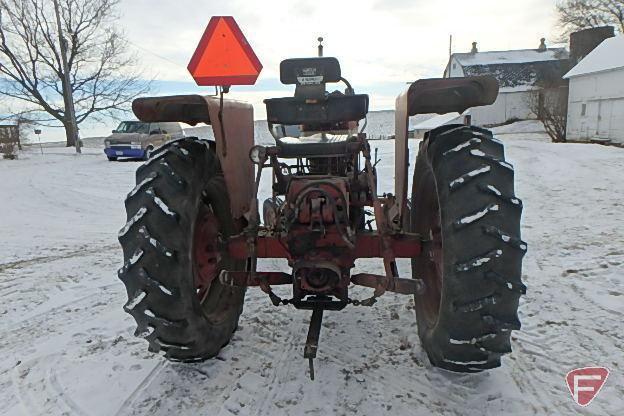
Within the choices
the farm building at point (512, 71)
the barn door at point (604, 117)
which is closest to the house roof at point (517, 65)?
the farm building at point (512, 71)

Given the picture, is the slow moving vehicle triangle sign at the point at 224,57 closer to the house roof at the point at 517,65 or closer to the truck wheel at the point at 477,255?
the truck wheel at the point at 477,255

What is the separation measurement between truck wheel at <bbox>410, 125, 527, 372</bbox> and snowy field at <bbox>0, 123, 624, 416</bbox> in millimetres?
416

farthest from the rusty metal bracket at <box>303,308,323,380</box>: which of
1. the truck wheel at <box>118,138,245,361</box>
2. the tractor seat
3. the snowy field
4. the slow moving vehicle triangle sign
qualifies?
the slow moving vehicle triangle sign

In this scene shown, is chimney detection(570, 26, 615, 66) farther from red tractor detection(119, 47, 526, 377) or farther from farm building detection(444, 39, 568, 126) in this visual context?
red tractor detection(119, 47, 526, 377)

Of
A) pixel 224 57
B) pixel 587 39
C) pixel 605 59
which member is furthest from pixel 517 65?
pixel 224 57

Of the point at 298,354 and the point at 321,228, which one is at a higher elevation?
the point at 321,228

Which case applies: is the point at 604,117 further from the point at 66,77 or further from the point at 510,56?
the point at 66,77

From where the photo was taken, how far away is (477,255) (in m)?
2.45

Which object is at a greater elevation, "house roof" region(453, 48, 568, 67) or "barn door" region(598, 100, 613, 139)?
"house roof" region(453, 48, 568, 67)

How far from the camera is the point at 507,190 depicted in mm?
2520

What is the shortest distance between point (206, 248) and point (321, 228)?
3.22 ft

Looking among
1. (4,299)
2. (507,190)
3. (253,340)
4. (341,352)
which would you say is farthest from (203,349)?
(4,299)

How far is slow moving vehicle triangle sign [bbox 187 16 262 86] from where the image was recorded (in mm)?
3129

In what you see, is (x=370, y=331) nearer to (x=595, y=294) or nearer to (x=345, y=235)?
(x=345, y=235)
